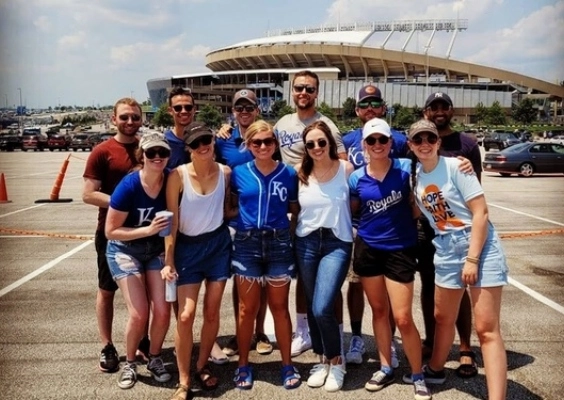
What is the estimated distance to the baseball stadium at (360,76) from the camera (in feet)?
338

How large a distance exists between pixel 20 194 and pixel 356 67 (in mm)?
103066

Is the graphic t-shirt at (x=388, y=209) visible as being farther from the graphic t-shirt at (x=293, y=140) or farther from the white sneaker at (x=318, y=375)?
the white sneaker at (x=318, y=375)

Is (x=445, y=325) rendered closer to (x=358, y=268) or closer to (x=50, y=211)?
(x=358, y=268)

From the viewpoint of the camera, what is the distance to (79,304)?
231 inches

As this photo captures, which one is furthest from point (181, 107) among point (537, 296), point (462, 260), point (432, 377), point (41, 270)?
point (537, 296)

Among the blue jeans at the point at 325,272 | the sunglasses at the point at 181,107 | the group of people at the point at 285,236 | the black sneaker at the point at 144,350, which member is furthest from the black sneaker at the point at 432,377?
the sunglasses at the point at 181,107

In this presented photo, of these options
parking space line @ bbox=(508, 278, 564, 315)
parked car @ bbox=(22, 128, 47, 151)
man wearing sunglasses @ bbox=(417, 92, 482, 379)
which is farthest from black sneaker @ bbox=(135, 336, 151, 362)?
parked car @ bbox=(22, 128, 47, 151)

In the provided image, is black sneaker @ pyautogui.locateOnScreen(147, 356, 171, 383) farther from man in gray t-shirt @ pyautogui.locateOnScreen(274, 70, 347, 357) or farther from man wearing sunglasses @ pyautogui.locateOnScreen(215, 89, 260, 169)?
man wearing sunglasses @ pyautogui.locateOnScreen(215, 89, 260, 169)

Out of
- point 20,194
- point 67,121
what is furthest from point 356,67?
point 20,194

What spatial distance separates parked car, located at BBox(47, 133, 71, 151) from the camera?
44312mm

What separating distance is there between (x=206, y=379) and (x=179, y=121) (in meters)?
2.05

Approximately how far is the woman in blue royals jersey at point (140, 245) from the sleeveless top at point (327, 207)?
1.02m

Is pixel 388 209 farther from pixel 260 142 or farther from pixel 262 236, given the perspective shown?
pixel 260 142

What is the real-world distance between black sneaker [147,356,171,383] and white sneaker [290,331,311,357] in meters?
1.10
